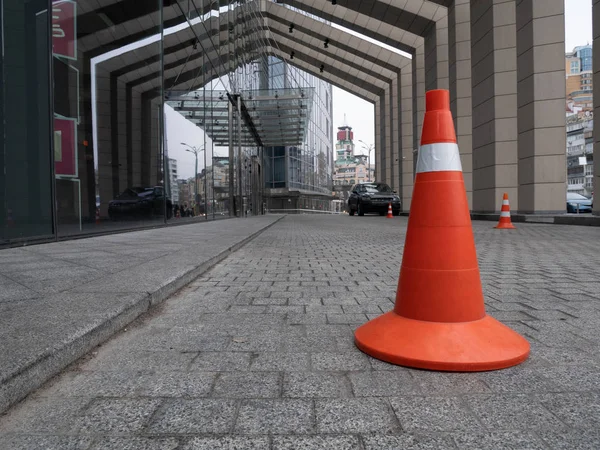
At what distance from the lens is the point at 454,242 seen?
251cm

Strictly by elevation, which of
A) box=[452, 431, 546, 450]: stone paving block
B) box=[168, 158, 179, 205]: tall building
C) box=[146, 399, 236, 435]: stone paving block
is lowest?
box=[452, 431, 546, 450]: stone paving block

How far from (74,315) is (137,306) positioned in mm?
534

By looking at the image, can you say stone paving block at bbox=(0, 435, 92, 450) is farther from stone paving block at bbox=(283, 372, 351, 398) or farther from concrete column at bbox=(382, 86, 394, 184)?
concrete column at bbox=(382, 86, 394, 184)

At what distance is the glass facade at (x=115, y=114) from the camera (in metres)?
6.74

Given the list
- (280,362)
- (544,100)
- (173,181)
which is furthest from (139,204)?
(544,100)

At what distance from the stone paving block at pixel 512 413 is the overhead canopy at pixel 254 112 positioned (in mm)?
12596

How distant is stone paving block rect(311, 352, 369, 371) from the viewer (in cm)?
224

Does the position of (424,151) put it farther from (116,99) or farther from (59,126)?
(116,99)

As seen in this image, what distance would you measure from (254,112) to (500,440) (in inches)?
1012

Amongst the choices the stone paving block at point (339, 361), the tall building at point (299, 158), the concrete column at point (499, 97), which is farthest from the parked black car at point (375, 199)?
the stone paving block at point (339, 361)

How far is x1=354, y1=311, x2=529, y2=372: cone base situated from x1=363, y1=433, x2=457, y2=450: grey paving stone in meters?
0.63

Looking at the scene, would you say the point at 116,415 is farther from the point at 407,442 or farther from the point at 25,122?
the point at 25,122

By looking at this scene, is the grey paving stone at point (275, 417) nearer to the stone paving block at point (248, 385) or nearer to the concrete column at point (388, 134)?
the stone paving block at point (248, 385)

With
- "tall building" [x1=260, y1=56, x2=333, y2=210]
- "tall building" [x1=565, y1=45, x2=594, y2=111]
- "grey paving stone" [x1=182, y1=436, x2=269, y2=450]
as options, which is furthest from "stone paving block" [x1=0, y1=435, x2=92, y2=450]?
"tall building" [x1=565, y1=45, x2=594, y2=111]
